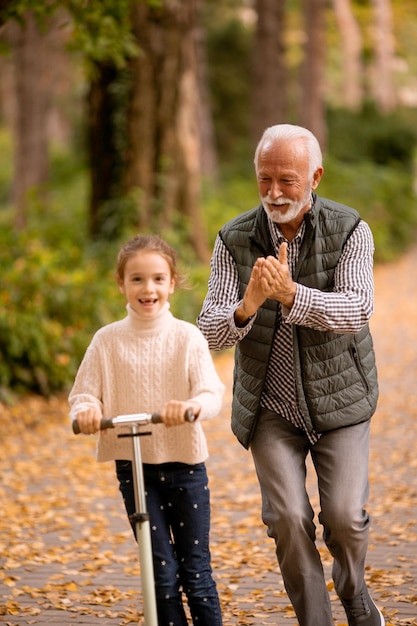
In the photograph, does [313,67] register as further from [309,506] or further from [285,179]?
[309,506]

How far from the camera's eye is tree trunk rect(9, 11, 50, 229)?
77.5 ft

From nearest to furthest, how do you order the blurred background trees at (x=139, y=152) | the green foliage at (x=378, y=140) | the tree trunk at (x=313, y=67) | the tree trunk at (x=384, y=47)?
the blurred background trees at (x=139, y=152) < the tree trunk at (x=313, y=67) < the green foliage at (x=378, y=140) < the tree trunk at (x=384, y=47)

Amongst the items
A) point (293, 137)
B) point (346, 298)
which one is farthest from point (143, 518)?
point (293, 137)

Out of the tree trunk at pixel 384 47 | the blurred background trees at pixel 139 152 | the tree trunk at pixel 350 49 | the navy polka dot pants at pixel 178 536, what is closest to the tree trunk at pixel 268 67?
the blurred background trees at pixel 139 152

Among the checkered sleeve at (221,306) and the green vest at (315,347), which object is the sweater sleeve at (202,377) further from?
the green vest at (315,347)

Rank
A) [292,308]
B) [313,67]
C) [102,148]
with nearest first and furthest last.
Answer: [292,308], [102,148], [313,67]

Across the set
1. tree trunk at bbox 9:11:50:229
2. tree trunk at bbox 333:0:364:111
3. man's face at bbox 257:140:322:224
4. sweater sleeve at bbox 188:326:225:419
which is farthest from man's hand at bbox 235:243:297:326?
tree trunk at bbox 333:0:364:111

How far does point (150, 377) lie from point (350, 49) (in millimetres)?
41234

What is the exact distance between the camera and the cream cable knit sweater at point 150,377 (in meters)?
4.23

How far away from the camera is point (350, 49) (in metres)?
43.6

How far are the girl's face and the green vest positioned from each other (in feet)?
1.07

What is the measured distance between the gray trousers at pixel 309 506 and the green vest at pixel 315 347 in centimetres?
9

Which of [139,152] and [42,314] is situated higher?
[139,152]

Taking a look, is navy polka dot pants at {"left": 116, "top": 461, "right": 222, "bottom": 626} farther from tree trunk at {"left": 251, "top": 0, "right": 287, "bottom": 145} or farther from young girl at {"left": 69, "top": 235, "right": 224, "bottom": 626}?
tree trunk at {"left": 251, "top": 0, "right": 287, "bottom": 145}
